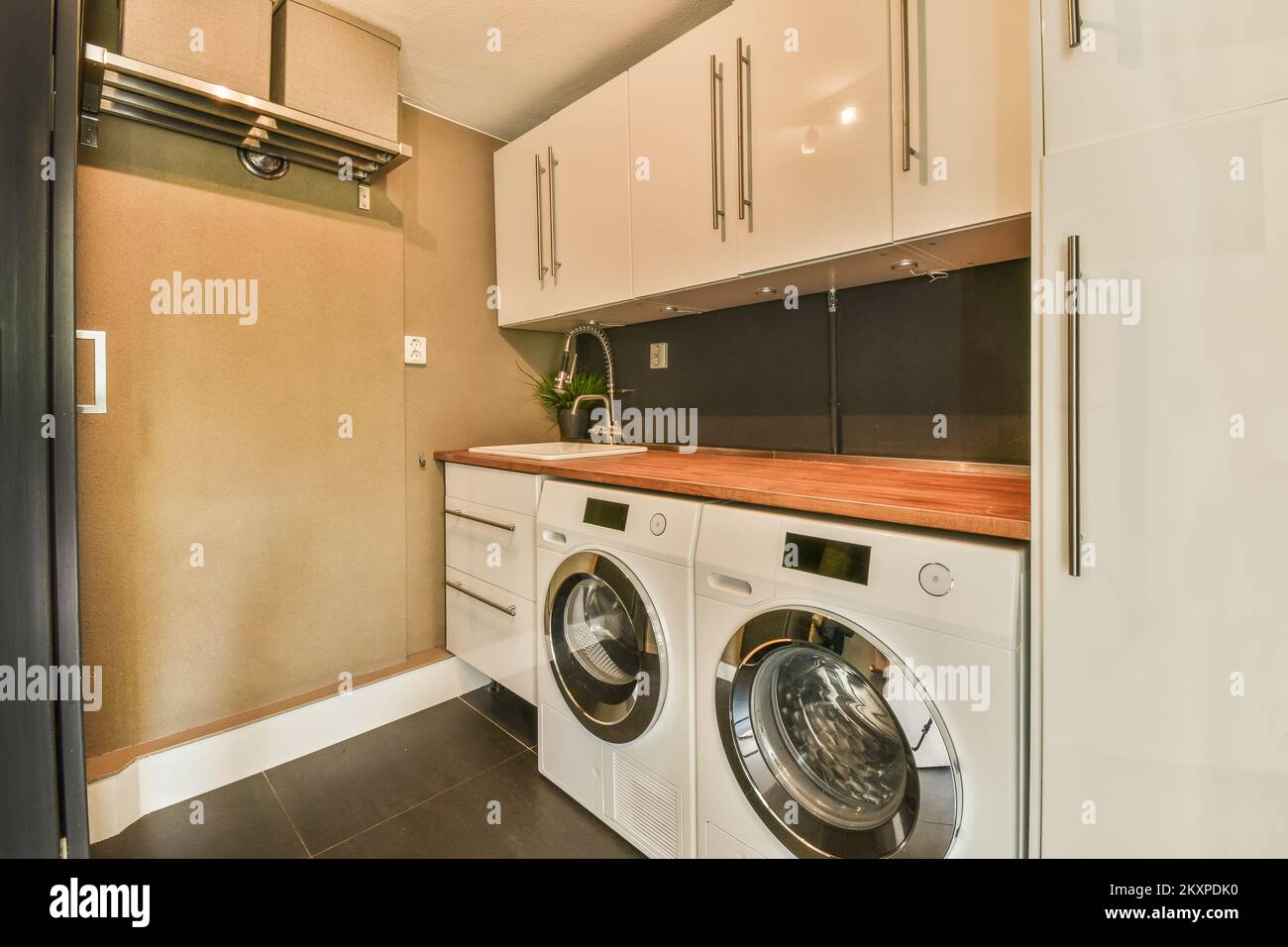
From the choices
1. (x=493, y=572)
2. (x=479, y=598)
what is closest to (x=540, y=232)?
(x=493, y=572)

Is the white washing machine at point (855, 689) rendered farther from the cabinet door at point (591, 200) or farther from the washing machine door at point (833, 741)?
the cabinet door at point (591, 200)

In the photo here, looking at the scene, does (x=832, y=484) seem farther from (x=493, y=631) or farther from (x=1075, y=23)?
(x=493, y=631)

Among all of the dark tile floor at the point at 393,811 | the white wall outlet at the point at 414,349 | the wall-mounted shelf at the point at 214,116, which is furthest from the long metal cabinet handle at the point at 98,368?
the dark tile floor at the point at 393,811

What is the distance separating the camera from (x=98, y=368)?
1556mm

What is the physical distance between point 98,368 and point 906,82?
218cm

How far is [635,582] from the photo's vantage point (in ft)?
4.50

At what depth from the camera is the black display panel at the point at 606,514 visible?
1.42 m

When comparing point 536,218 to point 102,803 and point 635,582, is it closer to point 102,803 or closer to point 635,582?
point 635,582

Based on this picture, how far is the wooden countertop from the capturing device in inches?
36.2

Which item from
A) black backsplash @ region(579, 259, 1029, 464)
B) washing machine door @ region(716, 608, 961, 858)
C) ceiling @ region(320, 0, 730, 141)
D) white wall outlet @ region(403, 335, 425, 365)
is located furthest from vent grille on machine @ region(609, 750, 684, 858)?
ceiling @ region(320, 0, 730, 141)

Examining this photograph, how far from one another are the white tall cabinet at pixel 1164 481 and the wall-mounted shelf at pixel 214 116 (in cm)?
181

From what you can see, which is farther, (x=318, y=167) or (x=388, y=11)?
(x=318, y=167)

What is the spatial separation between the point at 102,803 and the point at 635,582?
5.14 ft

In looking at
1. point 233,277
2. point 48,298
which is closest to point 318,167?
point 233,277
